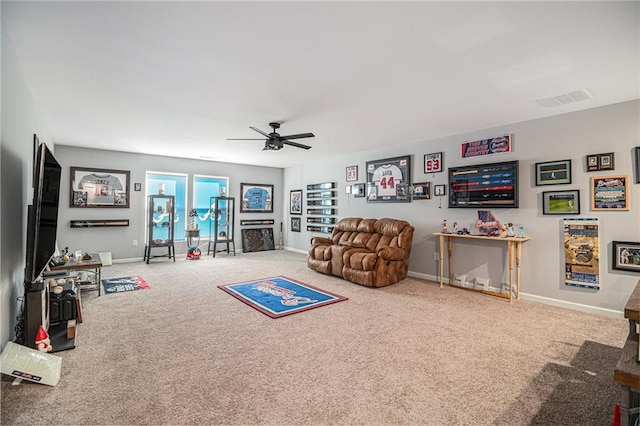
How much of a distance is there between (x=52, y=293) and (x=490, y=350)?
14.0 feet

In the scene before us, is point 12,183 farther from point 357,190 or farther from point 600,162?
point 600,162

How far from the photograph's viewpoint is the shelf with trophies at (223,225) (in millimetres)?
7698

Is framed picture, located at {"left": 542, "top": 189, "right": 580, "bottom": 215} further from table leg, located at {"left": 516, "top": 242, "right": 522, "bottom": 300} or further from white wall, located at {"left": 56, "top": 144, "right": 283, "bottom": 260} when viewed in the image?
white wall, located at {"left": 56, "top": 144, "right": 283, "bottom": 260}

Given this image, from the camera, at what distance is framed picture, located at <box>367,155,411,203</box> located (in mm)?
5590

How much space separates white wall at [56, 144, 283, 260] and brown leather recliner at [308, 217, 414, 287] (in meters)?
3.62

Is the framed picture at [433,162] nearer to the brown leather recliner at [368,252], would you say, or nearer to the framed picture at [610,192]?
the brown leather recliner at [368,252]

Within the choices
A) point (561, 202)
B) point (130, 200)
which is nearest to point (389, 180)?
point (561, 202)

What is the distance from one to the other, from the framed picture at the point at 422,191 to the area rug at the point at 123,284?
15.6 ft

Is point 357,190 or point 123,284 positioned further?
point 357,190

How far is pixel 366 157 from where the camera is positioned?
6379 mm

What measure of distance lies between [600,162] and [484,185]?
4.24ft

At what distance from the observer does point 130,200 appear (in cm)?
668

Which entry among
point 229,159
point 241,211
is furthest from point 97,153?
point 241,211

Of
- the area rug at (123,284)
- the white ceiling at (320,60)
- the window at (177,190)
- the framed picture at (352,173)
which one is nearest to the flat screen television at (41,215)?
the white ceiling at (320,60)
